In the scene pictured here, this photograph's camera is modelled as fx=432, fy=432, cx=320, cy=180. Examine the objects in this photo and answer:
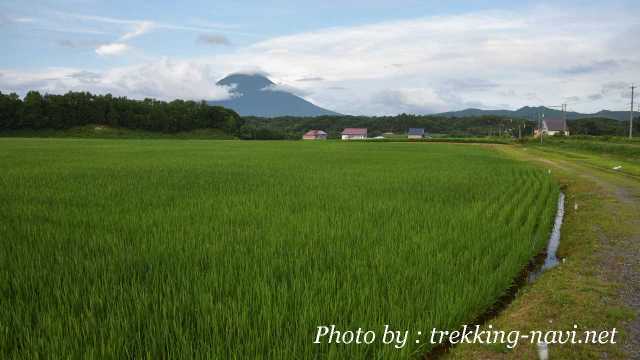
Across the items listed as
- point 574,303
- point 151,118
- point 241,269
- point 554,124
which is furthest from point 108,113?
point 554,124

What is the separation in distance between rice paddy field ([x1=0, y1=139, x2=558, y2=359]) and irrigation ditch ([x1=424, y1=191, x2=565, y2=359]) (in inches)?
4.2

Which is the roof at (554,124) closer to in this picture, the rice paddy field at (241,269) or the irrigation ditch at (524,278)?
the rice paddy field at (241,269)

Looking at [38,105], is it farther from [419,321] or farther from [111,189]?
[419,321]

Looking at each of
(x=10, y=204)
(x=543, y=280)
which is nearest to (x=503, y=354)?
(x=543, y=280)

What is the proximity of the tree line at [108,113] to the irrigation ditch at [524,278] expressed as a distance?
3371 inches

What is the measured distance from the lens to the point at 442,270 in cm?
496

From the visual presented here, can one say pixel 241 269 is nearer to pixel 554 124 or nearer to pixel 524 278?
pixel 524 278

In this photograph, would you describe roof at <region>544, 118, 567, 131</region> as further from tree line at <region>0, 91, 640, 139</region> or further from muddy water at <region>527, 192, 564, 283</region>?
muddy water at <region>527, 192, 564, 283</region>

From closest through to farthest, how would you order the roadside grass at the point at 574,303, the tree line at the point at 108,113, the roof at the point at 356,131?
the roadside grass at the point at 574,303 < the tree line at the point at 108,113 < the roof at the point at 356,131

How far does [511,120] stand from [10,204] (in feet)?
402

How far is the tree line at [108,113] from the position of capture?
242 feet

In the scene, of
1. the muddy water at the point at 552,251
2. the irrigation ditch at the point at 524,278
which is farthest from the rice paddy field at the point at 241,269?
the muddy water at the point at 552,251

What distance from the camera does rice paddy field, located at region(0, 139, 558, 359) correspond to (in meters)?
3.25

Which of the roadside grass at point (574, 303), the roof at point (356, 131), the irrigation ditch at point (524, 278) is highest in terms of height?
the roof at point (356, 131)
